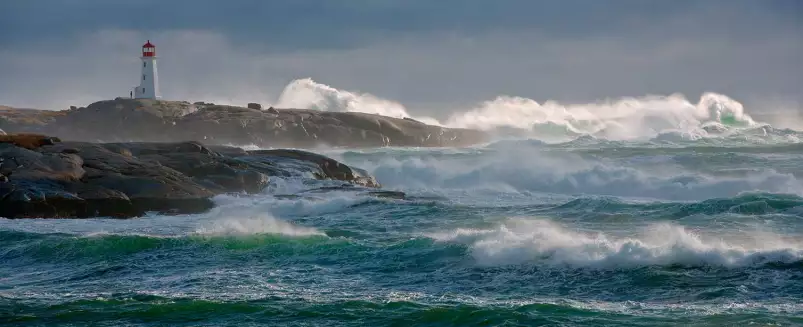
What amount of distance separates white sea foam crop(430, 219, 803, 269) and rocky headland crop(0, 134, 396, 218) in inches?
323

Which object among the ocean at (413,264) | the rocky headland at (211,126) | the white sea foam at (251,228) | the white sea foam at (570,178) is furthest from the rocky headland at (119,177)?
the rocky headland at (211,126)

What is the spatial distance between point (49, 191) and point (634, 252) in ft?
41.2

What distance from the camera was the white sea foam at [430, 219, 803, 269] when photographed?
41.8ft

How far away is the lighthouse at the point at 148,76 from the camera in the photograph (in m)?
55.3

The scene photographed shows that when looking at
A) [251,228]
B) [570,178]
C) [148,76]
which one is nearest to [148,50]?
[148,76]

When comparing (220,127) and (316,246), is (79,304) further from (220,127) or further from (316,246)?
(220,127)

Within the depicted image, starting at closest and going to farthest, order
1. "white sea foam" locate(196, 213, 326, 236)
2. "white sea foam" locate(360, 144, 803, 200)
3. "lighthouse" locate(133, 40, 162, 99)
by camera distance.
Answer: "white sea foam" locate(196, 213, 326, 236) → "white sea foam" locate(360, 144, 803, 200) → "lighthouse" locate(133, 40, 162, 99)

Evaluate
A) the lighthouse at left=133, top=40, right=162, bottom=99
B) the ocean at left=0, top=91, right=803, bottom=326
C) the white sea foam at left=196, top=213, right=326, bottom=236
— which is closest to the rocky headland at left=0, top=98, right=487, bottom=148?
the lighthouse at left=133, top=40, right=162, bottom=99

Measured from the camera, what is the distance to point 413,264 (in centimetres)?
1382

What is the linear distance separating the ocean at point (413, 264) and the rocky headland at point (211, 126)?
29.0 meters

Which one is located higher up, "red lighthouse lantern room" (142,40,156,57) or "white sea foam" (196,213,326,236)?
"red lighthouse lantern room" (142,40,156,57)

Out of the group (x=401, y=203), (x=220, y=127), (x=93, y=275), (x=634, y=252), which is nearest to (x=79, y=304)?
(x=93, y=275)

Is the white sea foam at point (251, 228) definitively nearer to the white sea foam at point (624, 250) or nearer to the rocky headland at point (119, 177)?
the rocky headland at point (119, 177)

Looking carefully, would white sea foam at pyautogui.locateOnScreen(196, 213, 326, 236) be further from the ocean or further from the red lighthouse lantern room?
the red lighthouse lantern room
